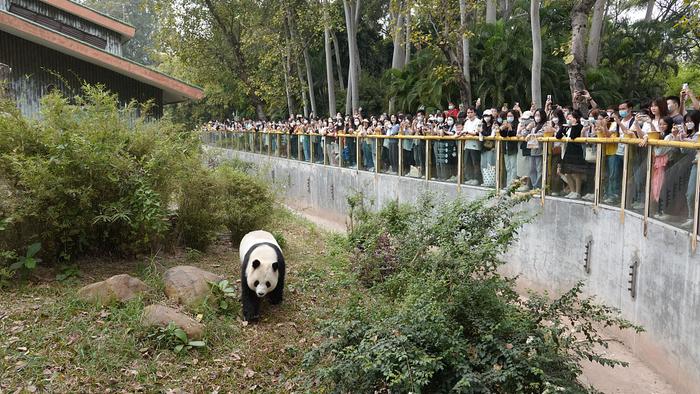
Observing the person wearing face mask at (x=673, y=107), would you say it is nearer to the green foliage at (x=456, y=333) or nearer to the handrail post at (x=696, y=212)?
the handrail post at (x=696, y=212)

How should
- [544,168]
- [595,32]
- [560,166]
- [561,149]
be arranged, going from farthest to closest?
[595,32] → [544,168] → [560,166] → [561,149]

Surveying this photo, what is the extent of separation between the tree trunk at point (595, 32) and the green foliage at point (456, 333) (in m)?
13.4

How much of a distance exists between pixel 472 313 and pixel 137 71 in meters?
12.1

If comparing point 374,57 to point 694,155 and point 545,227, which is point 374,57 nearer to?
point 545,227

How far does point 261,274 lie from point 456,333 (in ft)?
9.06

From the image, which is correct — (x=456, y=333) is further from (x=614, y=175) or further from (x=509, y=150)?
(x=509, y=150)

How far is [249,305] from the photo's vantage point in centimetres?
786

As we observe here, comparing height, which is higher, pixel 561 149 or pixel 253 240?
pixel 561 149

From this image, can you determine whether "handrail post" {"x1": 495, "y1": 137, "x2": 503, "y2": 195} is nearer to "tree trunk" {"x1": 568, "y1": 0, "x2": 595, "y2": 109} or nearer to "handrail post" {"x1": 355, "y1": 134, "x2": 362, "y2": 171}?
"tree trunk" {"x1": 568, "y1": 0, "x2": 595, "y2": 109}

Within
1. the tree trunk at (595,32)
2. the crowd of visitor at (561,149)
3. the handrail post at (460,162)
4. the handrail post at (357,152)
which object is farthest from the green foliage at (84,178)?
the tree trunk at (595,32)

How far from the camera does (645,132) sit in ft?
32.0

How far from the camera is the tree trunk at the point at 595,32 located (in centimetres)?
1859

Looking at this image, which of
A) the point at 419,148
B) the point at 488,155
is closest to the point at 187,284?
the point at 488,155

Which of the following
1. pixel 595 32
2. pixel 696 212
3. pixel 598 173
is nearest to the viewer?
pixel 696 212
